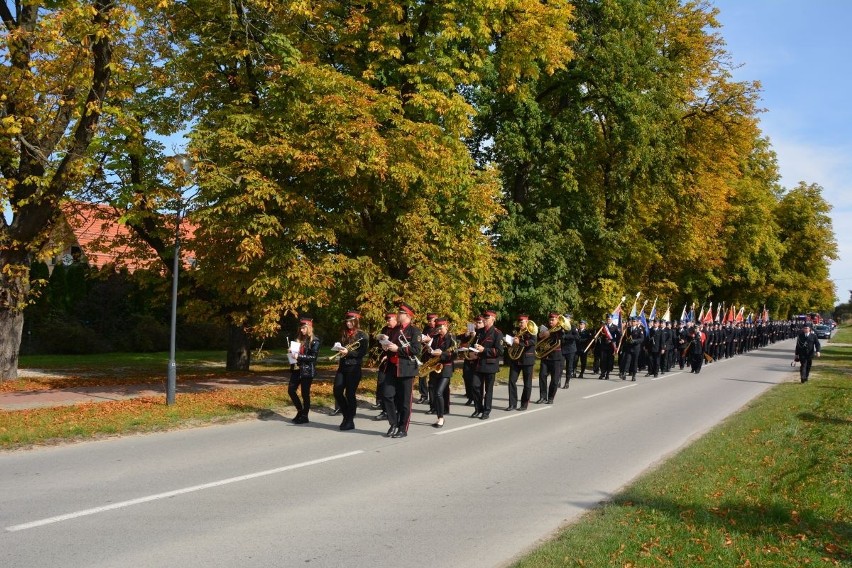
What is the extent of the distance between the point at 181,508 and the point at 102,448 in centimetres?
382

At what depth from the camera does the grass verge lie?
5828 millimetres

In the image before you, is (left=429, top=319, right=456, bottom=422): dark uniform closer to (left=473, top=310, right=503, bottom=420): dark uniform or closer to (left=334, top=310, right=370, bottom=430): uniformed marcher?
(left=473, top=310, right=503, bottom=420): dark uniform

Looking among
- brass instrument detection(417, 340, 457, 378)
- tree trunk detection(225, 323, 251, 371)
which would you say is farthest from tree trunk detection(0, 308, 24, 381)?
brass instrument detection(417, 340, 457, 378)

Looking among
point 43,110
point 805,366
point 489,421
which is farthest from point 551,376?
point 43,110

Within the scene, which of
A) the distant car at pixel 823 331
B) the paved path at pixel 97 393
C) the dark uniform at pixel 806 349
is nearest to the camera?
the paved path at pixel 97 393

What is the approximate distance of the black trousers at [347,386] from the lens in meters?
12.3

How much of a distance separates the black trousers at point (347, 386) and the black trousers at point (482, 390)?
3.00m

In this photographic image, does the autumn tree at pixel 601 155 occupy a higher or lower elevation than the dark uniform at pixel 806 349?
higher

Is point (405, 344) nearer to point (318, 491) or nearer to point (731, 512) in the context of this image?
point (318, 491)

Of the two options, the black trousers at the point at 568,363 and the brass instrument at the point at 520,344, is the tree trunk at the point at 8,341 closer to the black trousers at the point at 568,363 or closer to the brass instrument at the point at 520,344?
the brass instrument at the point at 520,344

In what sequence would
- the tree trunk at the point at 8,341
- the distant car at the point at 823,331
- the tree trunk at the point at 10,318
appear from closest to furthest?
the tree trunk at the point at 10,318, the tree trunk at the point at 8,341, the distant car at the point at 823,331

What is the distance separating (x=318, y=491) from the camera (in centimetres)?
802

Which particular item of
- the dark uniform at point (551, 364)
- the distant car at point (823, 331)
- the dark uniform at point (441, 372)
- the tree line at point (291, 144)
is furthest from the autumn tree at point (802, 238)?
the dark uniform at point (441, 372)

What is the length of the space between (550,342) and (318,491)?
10.1 metres
